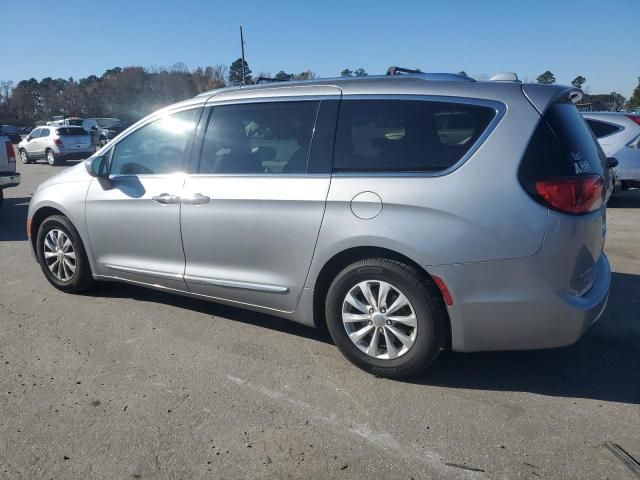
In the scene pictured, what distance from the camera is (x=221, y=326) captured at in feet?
14.2

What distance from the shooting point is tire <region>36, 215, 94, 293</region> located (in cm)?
493

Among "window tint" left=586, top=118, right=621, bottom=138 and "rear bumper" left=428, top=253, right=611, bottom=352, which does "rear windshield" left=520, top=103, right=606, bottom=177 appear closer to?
"rear bumper" left=428, top=253, right=611, bottom=352

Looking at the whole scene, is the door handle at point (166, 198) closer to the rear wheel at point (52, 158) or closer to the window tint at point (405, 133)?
the window tint at point (405, 133)

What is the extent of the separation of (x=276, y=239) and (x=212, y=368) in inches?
38.4

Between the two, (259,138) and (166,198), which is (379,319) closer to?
→ (259,138)

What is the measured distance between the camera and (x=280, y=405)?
3152 millimetres

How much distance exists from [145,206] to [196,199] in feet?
1.94

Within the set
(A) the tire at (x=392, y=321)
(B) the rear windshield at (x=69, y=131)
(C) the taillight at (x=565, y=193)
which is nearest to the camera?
(C) the taillight at (x=565, y=193)

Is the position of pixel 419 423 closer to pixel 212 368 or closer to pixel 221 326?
pixel 212 368

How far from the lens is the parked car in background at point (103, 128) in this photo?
29.1 m

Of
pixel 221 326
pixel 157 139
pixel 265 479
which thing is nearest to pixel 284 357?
pixel 221 326

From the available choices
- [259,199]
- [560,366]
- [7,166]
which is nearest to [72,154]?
[7,166]

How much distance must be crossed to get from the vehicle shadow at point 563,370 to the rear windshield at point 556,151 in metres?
1.30

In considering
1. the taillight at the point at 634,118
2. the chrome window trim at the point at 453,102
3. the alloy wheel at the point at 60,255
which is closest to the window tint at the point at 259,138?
the chrome window trim at the point at 453,102
